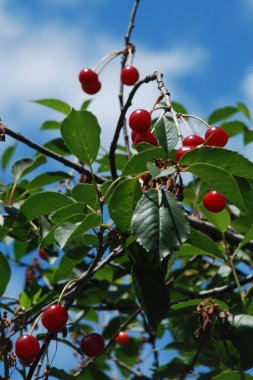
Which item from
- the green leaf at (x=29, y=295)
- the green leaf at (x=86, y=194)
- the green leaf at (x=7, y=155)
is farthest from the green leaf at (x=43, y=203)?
the green leaf at (x=7, y=155)

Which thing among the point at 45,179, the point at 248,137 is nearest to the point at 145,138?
the point at 45,179

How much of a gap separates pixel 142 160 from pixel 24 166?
169 cm

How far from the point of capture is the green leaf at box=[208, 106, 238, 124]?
3.75m

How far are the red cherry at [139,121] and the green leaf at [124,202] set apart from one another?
0.92ft

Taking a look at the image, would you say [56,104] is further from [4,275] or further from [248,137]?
[4,275]

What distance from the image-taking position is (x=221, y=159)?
1452 millimetres

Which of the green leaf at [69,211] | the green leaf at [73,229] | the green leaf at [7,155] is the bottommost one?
the green leaf at [73,229]

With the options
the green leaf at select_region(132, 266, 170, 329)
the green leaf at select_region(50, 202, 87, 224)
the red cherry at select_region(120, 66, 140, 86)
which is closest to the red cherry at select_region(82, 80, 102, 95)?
the red cherry at select_region(120, 66, 140, 86)

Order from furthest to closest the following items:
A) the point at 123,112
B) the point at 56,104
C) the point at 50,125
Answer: the point at 50,125 < the point at 56,104 < the point at 123,112

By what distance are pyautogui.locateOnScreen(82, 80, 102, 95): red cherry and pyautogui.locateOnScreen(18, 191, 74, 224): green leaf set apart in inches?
64.6

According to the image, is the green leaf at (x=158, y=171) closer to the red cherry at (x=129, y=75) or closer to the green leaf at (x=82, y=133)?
the green leaf at (x=82, y=133)

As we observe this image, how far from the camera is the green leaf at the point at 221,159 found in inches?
56.4

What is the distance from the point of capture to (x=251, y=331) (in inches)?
73.9

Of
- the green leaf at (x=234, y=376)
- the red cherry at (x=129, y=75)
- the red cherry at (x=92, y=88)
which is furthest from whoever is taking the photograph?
the red cherry at (x=92, y=88)
